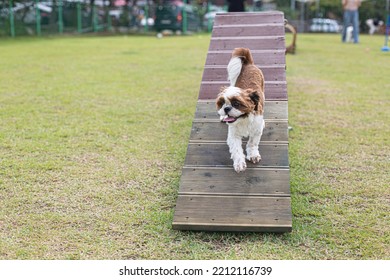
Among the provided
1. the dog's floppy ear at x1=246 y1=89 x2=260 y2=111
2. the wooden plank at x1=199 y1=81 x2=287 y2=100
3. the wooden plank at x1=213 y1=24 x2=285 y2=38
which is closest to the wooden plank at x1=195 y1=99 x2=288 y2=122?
the wooden plank at x1=199 y1=81 x2=287 y2=100

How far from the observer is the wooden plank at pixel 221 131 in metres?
4.32

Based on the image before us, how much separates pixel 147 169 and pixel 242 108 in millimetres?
1536

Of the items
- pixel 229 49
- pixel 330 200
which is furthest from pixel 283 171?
pixel 229 49

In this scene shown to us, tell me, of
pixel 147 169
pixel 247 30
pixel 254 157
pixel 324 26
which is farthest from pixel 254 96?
pixel 324 26

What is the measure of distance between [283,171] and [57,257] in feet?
6.30

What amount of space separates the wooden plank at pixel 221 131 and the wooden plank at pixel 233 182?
480 millimetres

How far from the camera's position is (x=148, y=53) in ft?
47.2

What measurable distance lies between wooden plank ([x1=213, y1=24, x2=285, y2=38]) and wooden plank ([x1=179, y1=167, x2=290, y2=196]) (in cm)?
287

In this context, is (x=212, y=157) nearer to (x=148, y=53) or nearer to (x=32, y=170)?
(x=32, y=170)

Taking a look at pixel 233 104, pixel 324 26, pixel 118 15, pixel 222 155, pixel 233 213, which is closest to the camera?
pixel 233 213

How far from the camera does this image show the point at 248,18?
657cm

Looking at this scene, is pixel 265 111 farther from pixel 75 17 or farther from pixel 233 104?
pixel 75 17

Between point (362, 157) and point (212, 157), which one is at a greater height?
A: point (212, 157)

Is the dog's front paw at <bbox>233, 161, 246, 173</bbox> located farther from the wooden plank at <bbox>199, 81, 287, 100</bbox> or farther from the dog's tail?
the wooden plank at <bbox>199, 81, 287, 100</bbox>
